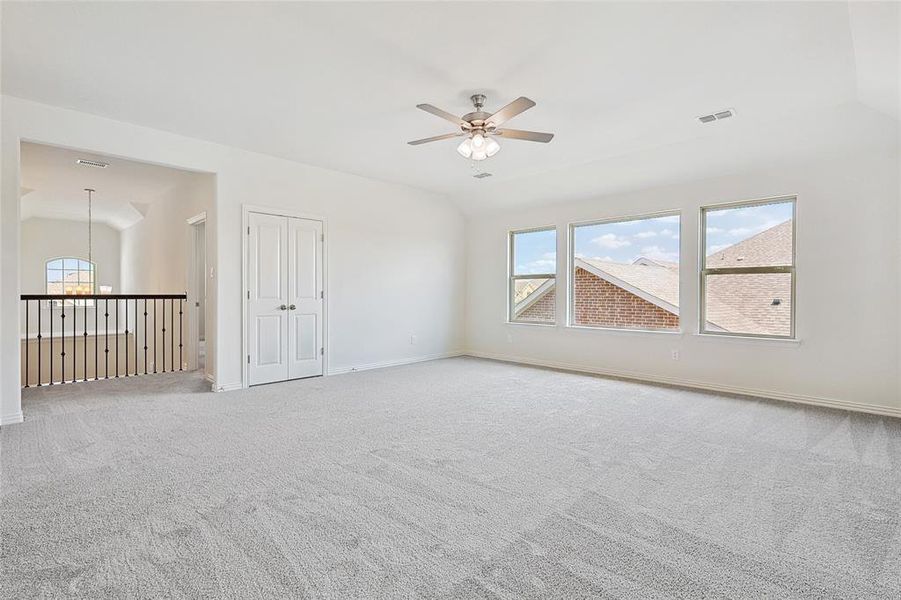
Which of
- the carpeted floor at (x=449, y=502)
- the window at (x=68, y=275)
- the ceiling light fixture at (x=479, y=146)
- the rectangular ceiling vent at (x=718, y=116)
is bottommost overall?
the carpeted floor at (x=449, y=502)

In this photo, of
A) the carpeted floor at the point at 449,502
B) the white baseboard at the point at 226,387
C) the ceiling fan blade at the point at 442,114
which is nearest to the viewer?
the carpeted floor at the point at 449,502

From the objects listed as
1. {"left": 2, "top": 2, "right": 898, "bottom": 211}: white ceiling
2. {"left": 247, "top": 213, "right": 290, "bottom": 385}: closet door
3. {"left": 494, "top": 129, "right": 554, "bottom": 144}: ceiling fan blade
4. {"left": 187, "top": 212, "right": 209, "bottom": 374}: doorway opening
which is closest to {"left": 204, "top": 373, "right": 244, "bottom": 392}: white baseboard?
{"left": 247, "top": 213, "right": 290, "bottom": 385}: closet door

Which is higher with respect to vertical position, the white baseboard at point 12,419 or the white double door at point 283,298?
the white double door at point 283,298

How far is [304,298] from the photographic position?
577 cm

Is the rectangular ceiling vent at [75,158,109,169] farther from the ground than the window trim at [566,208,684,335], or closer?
farther from the ground

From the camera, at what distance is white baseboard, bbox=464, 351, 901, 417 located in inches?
167

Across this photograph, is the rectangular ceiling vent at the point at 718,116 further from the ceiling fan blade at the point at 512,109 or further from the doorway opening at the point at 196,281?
the doorway opening at the point at 196,281

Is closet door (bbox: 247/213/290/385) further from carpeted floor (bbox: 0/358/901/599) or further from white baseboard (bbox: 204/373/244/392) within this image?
carpeted floor (bbox: 0/358/901/599)

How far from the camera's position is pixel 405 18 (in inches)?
105

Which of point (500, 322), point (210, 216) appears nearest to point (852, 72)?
point (500, 322)

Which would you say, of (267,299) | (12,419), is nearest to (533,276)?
(267,299)

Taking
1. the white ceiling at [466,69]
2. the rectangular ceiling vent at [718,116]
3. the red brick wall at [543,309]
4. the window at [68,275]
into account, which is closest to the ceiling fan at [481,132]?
the white ceiling at [466,69]

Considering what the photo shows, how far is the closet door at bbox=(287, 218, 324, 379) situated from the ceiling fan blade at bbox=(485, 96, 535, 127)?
10.4ft

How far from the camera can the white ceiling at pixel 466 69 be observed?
264 centimetres
